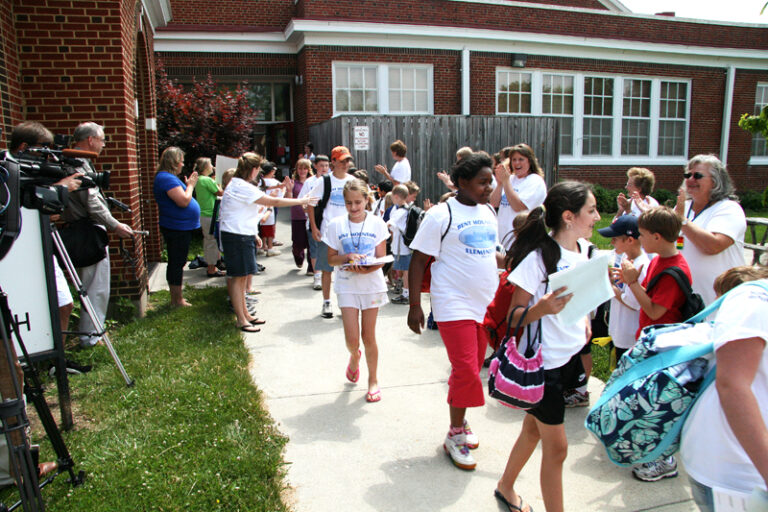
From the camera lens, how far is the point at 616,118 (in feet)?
62.4

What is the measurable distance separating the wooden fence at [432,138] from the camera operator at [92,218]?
7394 millimetres

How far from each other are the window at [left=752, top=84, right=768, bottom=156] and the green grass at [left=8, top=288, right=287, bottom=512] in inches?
866

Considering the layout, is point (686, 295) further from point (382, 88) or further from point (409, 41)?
point (409, 41)

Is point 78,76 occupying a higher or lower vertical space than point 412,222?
higher

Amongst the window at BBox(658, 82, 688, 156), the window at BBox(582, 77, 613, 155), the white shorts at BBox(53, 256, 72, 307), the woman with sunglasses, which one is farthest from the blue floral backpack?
the window at BBox(658, 82, 688, 156)

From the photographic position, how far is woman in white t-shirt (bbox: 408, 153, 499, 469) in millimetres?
3492

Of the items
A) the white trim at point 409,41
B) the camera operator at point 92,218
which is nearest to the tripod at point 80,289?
the camera operator at point 92,218

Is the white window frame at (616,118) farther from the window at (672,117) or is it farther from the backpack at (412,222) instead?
the backpack at (412,222)

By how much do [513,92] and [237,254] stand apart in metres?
13.9

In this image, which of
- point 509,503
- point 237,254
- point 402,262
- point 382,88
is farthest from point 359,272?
point 382,88

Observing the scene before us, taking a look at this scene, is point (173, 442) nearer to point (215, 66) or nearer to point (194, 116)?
point (194, 116)

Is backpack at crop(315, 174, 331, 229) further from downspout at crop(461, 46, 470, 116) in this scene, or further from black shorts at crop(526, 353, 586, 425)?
downspout at crop(461, 46, 470, 116)

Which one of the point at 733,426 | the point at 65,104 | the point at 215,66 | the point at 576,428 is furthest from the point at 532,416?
the point at 215,66

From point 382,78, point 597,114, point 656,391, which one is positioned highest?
point 382,78
